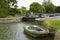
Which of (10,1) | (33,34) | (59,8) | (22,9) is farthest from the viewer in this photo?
(59,8)

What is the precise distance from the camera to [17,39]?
1257 centimetres

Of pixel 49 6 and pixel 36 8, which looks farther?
pixel 49 6

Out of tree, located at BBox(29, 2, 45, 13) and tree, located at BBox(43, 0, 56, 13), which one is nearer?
tree, located at BBox(29, 2, 45, 13)

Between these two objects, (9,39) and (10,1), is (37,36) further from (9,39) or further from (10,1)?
(10,1)

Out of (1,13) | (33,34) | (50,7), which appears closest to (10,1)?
(1,13)

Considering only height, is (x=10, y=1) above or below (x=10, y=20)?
above

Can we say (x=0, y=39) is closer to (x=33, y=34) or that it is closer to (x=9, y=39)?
(x=9, y=39)

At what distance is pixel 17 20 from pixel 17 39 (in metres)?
18.3

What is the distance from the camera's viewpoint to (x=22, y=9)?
47500mm

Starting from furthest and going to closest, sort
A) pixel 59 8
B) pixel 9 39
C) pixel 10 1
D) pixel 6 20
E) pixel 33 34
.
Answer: pixel 59 8 < pixel 10 1 < pixel 6 20 < pixel 33 34 < pixel 9 39

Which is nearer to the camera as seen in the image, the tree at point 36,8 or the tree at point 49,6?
the tree at point 36,8

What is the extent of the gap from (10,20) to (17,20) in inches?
57.3

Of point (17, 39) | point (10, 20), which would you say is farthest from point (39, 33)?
point (10, 20)

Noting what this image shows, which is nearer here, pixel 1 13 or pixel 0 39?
pixel 0 39
